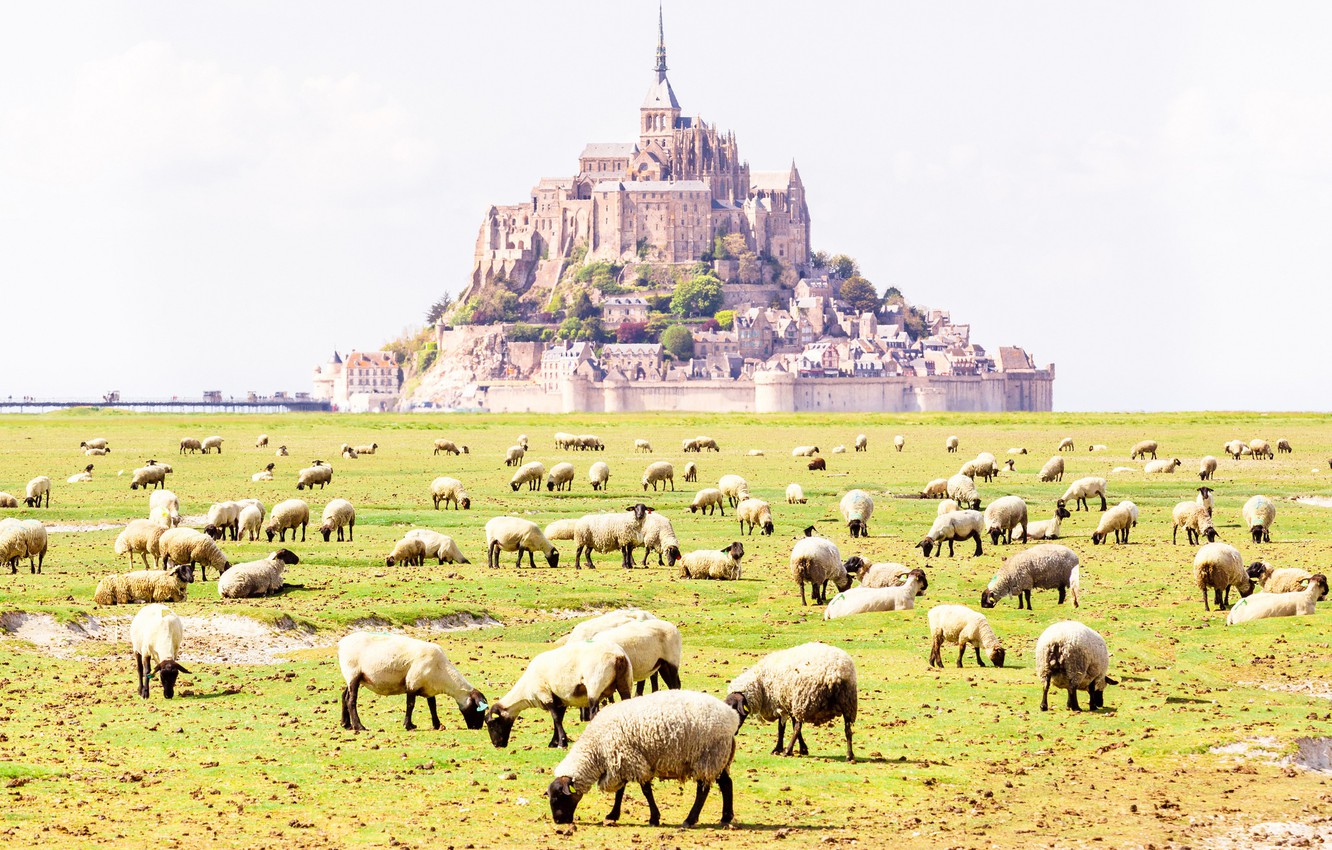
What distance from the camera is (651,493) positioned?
2005 inches

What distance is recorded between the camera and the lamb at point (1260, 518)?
34.9 meters

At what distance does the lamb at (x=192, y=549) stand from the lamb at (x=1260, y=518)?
69.5 feet

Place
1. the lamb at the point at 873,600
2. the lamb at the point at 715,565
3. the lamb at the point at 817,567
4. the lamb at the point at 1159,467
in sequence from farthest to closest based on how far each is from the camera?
the lamb at the point at 1159,467
the lamb at the point at 715,565
the lamb at the point at 817,567
the lamb at the point at 873,600

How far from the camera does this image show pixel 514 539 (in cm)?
3194

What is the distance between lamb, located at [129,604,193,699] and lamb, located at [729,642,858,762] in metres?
7.52

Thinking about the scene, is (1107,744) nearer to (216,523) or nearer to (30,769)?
(30,769)

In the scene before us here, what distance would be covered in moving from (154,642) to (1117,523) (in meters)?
22.5

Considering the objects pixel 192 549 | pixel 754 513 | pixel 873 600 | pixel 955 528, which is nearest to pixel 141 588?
pixel 192 549

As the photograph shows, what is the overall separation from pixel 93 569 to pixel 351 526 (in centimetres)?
778

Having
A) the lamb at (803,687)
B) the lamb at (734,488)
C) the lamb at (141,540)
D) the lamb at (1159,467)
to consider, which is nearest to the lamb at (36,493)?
the lamb at (141,540)

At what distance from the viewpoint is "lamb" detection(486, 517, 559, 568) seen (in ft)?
104

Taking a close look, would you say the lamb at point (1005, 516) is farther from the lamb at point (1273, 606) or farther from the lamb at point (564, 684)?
the lamb at point (564, 684)

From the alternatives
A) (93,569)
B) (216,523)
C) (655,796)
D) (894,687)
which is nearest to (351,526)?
(216,523)

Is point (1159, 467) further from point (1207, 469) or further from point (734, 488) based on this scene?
point (734, 488)
